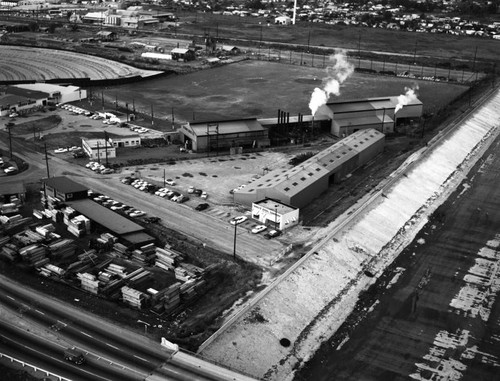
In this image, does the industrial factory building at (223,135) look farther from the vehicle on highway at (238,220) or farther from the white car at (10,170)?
the vehicle on highway at (238,220)

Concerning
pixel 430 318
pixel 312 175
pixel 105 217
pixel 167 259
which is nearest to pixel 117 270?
pixel 167 259

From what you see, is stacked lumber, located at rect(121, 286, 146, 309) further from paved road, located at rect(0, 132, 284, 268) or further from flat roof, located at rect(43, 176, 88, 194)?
flat roof, located at rect(43, 176, 88, 194)

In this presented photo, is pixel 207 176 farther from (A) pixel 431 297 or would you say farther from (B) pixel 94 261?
(A) pixel 431 297

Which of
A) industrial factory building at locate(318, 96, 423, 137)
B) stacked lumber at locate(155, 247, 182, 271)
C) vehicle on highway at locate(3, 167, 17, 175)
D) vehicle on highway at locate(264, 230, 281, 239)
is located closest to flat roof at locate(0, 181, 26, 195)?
vehicle on highway at locate(3, 167, 17, 175)

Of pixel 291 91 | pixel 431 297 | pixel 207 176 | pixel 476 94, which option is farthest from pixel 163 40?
pixel 431 297

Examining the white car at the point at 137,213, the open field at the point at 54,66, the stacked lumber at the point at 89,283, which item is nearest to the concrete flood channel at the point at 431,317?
the stacked lumber at the point at 89,283

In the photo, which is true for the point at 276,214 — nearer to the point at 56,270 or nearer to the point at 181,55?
the point at 56,270
